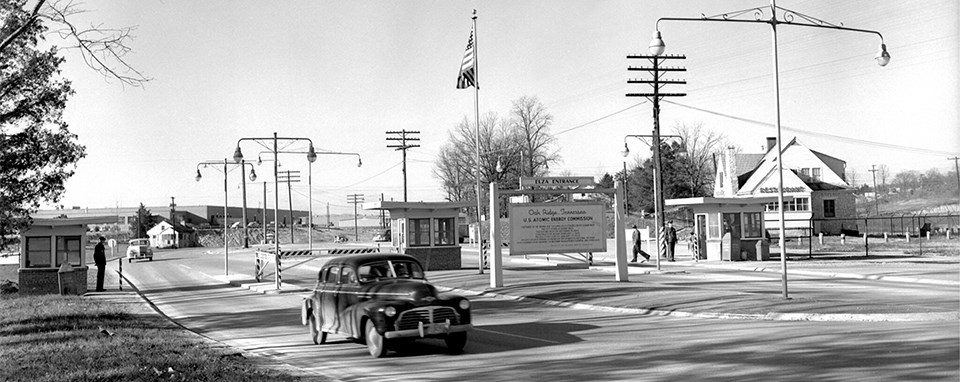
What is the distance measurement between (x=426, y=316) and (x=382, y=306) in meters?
0.72

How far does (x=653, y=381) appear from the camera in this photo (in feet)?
33.5

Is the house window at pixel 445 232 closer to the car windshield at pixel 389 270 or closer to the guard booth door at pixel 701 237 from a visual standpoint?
the guard booth door at pixel 701 237

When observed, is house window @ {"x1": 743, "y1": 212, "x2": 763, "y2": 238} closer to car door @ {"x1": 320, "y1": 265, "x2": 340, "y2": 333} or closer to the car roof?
the car roof

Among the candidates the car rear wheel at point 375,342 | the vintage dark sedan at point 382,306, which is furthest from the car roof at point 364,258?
the car rear wheel at point 375,342

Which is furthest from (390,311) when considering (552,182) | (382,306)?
(552,182)

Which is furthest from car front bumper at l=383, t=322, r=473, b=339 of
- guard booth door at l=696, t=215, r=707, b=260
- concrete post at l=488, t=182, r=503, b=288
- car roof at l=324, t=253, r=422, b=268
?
guard booth door at l=696, t=215, r=707, b=260

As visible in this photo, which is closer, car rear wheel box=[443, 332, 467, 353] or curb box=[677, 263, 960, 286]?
car rear wheel box=[443, 332, 467, 353]

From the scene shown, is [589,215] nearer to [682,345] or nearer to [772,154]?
[682,345]

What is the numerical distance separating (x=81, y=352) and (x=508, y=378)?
7.04 metres

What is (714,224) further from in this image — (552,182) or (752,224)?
(552,182)

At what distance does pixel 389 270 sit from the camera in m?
14.9

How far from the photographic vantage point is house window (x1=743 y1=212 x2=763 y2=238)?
41.8 m

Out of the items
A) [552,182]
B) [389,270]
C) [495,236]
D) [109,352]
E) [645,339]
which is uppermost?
[552,182]

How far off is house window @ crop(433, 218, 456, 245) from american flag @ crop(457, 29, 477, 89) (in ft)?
28.8
